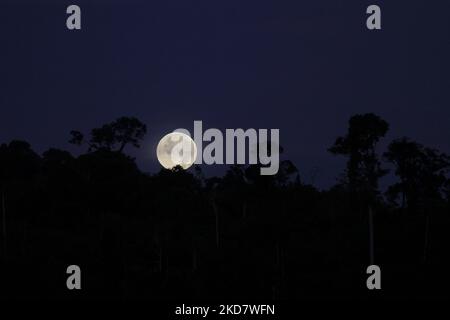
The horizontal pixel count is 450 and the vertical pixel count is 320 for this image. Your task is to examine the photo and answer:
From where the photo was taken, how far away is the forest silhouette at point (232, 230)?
17391 millimetres

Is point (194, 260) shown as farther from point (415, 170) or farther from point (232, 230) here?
point (415, 170)

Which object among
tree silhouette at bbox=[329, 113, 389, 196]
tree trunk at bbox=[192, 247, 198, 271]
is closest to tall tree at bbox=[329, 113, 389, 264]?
tree silhouette at bbox=[329, 113, 389, 196]

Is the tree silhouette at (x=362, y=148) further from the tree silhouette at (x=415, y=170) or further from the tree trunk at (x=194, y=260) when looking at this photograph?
the tree trunk at (x=194, y=260)

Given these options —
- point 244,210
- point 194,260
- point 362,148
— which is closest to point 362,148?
point 362,148

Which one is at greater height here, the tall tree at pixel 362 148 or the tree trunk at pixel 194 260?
the tall tree at pixel 362 148

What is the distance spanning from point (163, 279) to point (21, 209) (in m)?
8.60

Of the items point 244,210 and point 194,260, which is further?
point 244,210

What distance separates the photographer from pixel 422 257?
1991cm

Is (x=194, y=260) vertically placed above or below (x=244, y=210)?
below

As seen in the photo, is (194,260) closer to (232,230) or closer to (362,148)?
(232,230)

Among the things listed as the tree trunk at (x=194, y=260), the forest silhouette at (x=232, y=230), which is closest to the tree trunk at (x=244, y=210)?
the forest silhouette at (x=232, y=230)

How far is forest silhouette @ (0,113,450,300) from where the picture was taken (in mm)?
17391

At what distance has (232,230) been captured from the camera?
21484mm
